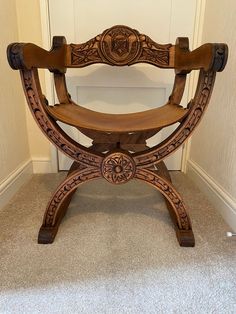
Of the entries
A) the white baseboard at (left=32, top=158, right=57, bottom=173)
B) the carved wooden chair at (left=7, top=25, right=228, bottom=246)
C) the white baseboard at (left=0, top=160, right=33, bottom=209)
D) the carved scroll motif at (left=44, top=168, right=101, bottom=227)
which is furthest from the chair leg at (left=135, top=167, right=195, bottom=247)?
the white baseboard at (left=32, top=158, right=57, bottom=173)

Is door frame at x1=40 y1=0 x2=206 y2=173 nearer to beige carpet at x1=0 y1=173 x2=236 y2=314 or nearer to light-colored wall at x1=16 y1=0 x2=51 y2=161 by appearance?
light-colored wall at x1=16 y1=0 x2=51 y2=161

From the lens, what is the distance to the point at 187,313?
1.88ft

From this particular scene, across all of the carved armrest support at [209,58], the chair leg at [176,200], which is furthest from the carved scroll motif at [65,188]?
the carved armrest support at [209,58]

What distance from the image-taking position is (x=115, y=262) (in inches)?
28.8

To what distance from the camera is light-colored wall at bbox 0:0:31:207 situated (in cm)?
108

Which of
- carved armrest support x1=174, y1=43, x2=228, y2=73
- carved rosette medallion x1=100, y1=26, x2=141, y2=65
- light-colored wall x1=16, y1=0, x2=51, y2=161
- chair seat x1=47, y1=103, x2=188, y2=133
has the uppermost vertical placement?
light-colored wall x1=16, y1=0, x2=51, y2=161

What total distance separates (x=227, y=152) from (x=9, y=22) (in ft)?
3.39

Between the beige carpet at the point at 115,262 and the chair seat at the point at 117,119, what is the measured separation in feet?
1.14

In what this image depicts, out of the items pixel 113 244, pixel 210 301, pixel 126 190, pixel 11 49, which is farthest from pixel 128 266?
pixel 11 49

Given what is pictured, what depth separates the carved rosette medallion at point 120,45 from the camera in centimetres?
95

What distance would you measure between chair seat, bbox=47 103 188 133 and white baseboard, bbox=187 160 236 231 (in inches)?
14.2

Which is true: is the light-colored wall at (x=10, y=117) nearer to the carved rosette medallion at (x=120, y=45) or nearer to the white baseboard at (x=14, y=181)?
the white baseboard at (x=14, y=181)

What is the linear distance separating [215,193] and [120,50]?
65 cm

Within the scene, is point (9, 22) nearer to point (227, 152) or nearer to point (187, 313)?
point (227, 152)
